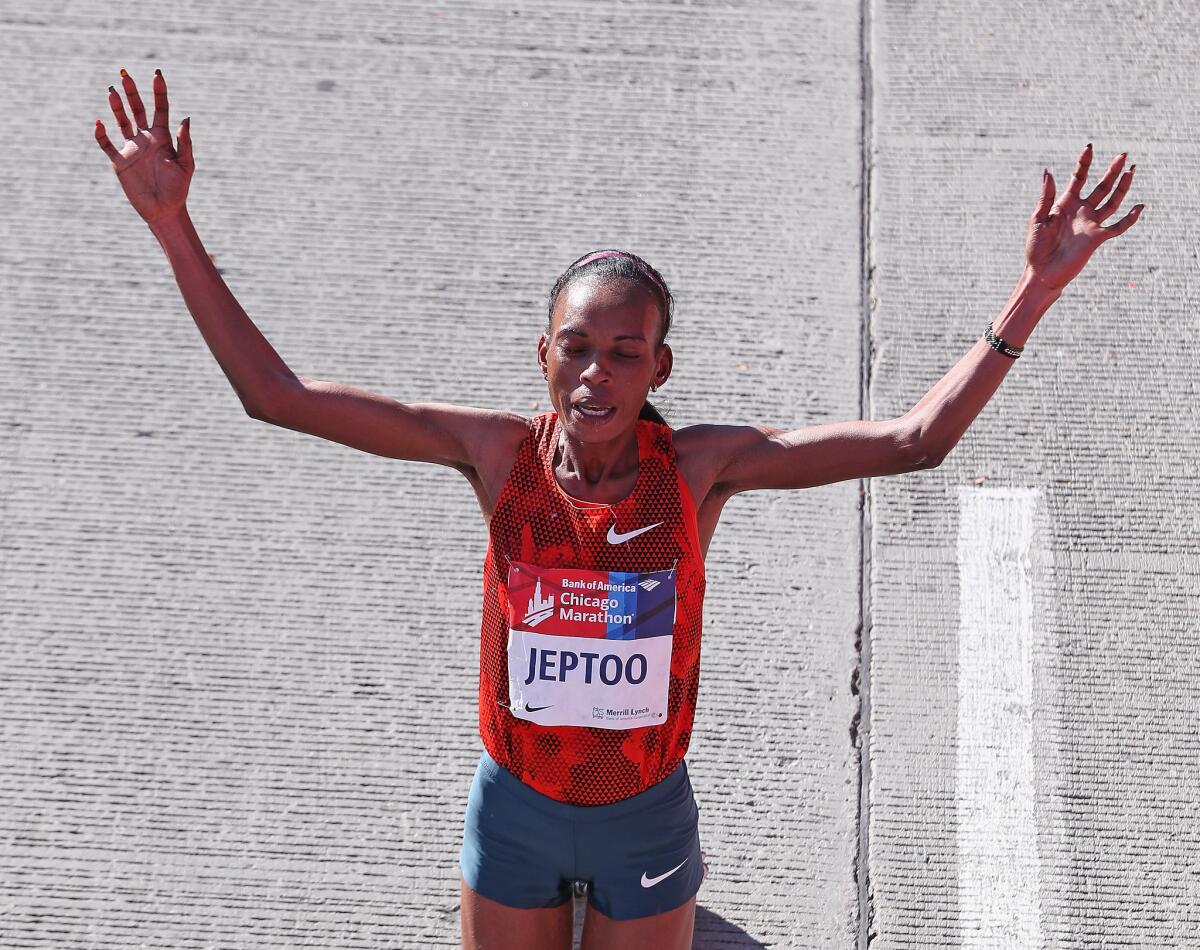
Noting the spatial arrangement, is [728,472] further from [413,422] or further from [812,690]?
[812,690]

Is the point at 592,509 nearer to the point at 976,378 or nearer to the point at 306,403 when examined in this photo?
the point at 306,403

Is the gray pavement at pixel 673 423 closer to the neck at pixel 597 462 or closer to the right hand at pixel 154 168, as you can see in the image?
the neck at pixel 597 462

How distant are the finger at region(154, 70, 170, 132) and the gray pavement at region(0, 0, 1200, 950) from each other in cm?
187

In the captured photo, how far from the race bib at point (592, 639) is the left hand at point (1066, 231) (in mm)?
973

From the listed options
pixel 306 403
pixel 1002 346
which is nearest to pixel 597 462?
pixel 306 403

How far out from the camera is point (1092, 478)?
446 cm

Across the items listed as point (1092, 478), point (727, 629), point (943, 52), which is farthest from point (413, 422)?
point (943, 52)

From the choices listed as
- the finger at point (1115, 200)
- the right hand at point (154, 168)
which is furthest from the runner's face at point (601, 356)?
the finger at point (1115, 200)

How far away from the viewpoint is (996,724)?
13.2 feet

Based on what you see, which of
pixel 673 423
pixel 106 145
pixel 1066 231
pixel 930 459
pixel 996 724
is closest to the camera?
pixel 106 145

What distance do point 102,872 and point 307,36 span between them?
3.44 metres

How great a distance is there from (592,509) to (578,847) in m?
0.70

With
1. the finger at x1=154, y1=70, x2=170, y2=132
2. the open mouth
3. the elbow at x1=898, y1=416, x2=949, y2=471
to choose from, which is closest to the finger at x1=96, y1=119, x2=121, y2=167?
the finger at x1=154, y1=70, x2=170, y2=132

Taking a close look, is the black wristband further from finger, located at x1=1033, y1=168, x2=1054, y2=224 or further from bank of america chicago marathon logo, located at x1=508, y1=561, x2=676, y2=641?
bank of america chicago marathon logo, located at x1=508, y1=561, x2=676, y2=641
